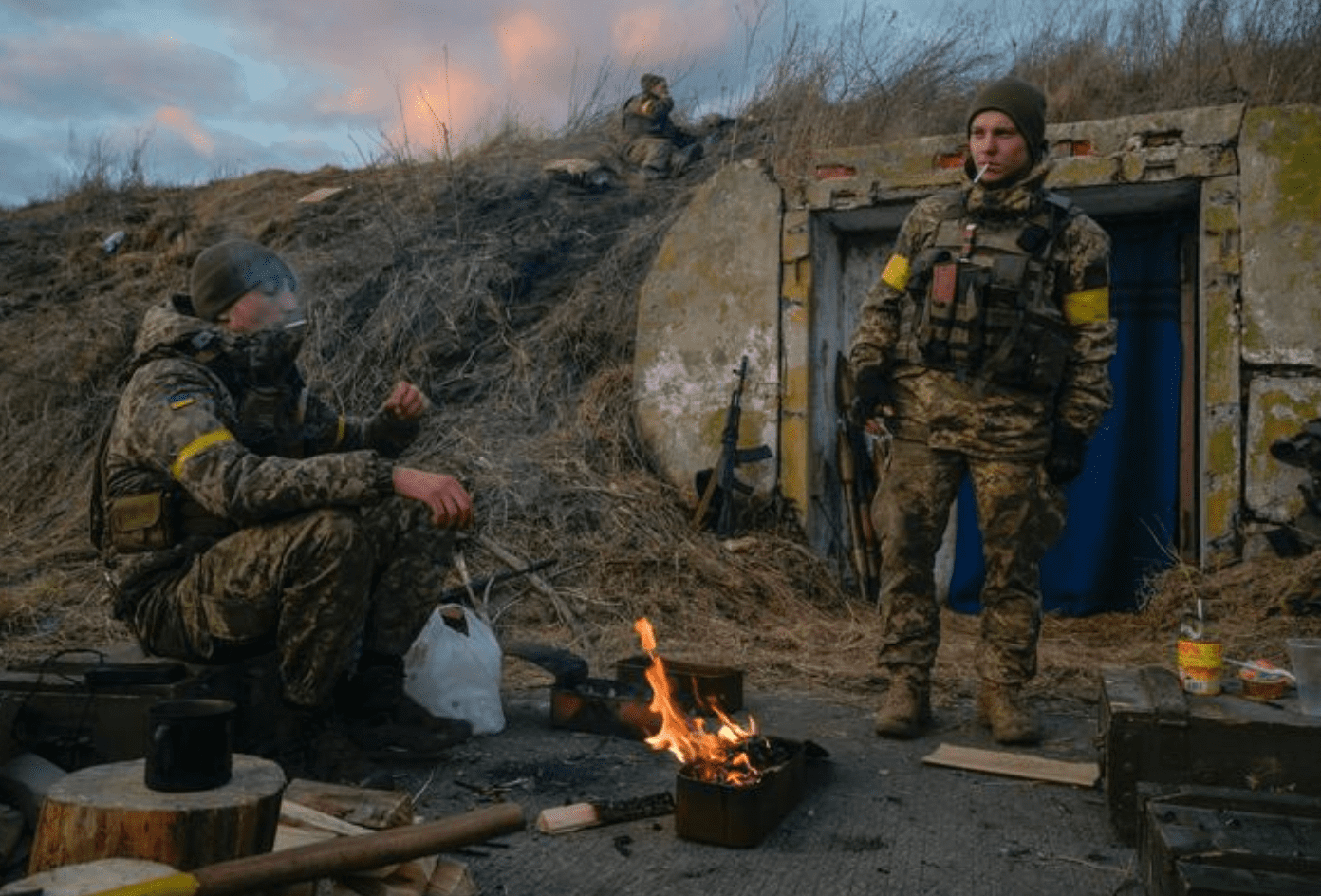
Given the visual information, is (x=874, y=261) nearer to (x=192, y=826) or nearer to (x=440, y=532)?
(x=440, y=532)

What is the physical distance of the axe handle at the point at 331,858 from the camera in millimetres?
2078

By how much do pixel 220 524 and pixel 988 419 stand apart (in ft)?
9.15

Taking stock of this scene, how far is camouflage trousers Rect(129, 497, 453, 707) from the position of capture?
3691 mm

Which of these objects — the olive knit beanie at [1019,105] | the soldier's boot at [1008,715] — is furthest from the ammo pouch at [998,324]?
the soldier's boot at [1008,715]

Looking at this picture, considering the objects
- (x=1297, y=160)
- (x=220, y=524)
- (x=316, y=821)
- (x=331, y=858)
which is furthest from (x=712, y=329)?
(x=331, y=858)

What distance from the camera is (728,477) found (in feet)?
25.4

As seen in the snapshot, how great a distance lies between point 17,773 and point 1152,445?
21.8 ft

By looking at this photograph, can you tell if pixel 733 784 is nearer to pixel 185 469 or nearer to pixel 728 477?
pixel 185 469

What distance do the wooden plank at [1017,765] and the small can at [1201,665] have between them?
52 centimetres

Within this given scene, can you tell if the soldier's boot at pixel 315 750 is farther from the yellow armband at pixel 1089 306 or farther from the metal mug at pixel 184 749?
the yellow armband at pixel 1089 306

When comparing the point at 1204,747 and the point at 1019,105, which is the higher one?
the point at 1019,105

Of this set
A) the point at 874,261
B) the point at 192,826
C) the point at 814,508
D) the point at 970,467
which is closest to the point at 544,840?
the point at 192,826

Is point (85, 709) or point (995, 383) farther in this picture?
point (995, 383)

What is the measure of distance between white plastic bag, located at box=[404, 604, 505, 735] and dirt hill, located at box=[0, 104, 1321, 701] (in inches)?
53.2
